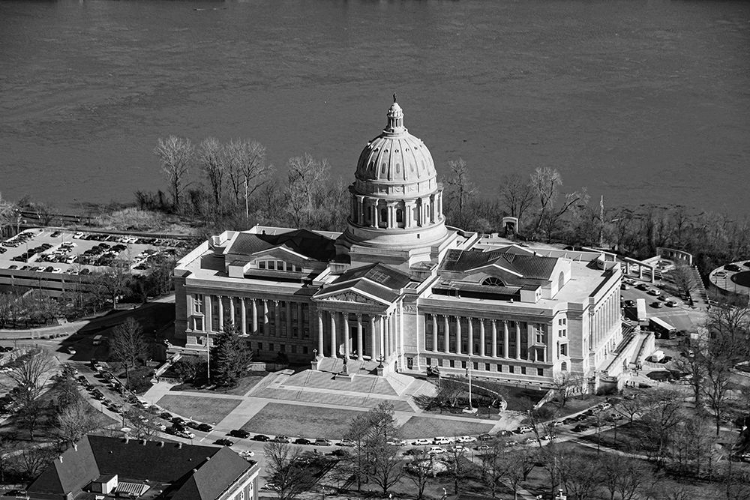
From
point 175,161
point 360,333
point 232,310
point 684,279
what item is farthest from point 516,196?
point 360,333

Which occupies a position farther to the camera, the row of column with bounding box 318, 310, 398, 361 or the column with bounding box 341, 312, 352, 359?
the column with bounding box 341, 312, 352, 359

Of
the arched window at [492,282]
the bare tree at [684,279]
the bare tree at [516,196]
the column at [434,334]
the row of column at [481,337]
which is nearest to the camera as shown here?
the row of column at [481,337]

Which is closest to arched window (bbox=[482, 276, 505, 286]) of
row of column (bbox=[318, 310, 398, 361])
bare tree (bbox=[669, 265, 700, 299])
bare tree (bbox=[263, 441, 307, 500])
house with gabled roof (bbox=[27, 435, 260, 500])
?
row of column (bbox=[318, 310, 398, 361])

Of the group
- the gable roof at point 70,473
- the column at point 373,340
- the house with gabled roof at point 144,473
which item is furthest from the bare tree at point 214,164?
the gable roof at point 70,473

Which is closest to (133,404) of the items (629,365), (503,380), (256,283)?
(256,283)

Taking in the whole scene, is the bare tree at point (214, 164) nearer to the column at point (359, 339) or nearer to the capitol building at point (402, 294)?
the capitol building at point (402, 294)

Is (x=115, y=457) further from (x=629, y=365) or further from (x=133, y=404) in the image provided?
(x=629, y=365)

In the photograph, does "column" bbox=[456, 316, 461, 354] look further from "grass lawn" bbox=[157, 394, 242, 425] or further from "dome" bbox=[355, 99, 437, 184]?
"grass lawn" bbox=[157, 394, 242, 425]
